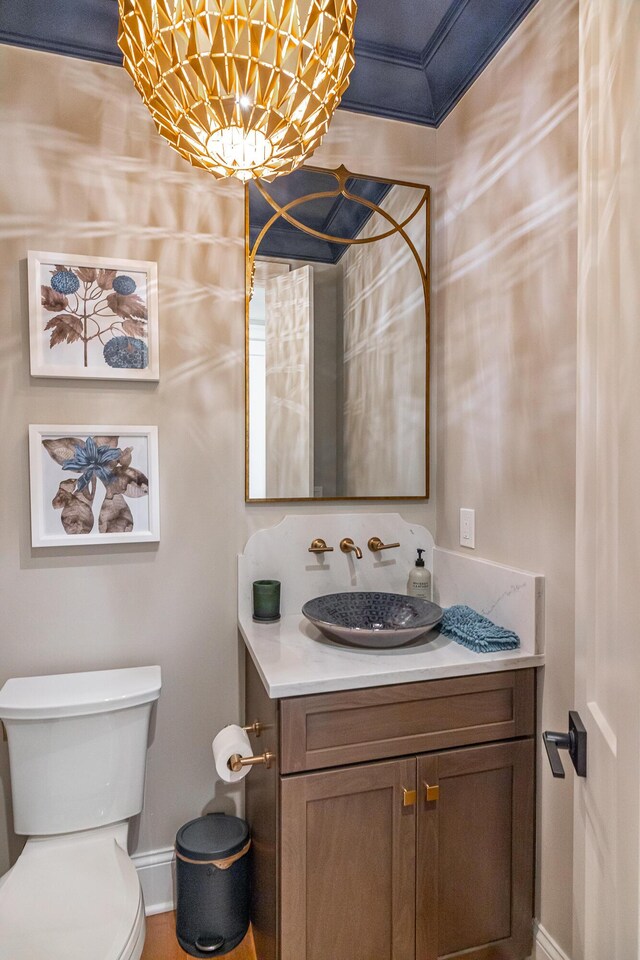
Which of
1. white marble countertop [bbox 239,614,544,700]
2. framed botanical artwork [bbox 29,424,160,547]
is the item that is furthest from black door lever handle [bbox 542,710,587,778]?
framed botanical artwork [bbox 29,424,160,547]

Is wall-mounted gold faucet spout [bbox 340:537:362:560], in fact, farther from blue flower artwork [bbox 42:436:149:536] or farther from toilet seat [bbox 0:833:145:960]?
toilet seat [bbox 0:833:145:960]

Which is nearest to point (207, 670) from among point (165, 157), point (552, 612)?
point (552, 612)

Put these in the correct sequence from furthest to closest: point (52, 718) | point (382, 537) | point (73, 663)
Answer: point (382, 537) < point (73, 663) < point (52, 718)

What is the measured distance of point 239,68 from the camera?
0.88 m

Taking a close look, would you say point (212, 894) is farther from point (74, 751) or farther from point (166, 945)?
point (74, 751)

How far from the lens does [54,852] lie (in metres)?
1.45

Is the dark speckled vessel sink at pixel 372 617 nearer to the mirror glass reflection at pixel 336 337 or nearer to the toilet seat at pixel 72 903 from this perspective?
the mirror glass reflection at pixel 336 337

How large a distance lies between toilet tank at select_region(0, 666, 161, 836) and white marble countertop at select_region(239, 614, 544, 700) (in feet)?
1.31

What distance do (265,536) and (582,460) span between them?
3.96 ft

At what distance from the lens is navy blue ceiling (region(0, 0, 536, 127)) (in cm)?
159

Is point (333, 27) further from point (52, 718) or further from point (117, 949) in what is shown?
point (117, 949)

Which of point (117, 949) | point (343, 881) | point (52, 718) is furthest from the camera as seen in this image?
point (52, 718)

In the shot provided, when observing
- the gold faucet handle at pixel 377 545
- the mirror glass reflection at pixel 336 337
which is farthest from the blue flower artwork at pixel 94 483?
the gold faucet handle at pixel 377 545

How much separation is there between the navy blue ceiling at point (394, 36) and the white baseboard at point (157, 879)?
249 centimetres
